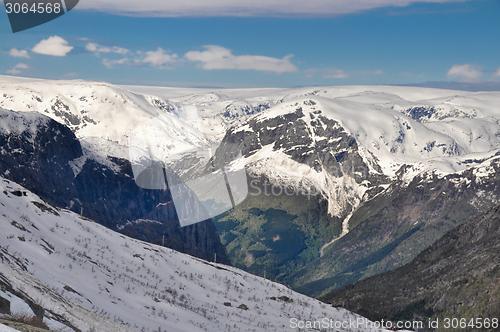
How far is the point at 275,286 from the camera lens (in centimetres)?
5131

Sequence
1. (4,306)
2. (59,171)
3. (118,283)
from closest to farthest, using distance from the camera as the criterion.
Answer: (4,306), (118,283), (59,171)

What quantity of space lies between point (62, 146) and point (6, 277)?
174m

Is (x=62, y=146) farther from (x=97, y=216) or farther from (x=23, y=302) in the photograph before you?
(x=23, y=302)

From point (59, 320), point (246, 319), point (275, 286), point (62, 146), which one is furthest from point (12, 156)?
point (59, 320)

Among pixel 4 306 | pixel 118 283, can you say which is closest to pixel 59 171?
pixel 118 283

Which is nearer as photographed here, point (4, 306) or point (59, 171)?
point (4, 306)

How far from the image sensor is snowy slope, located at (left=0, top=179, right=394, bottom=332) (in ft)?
77.9

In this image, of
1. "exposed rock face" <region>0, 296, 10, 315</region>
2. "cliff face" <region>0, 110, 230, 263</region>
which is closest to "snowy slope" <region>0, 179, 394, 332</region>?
"exposed rock face" <region>0, 296, 10, 315</region>

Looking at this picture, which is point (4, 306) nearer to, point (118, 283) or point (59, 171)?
point (118, 283)

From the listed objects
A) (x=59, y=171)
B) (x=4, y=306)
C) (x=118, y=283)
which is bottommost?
(x=59, y=171)

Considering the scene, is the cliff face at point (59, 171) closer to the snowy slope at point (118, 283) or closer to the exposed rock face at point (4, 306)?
the snowy slope at point (118, 283)

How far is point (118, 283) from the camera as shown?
104 feet

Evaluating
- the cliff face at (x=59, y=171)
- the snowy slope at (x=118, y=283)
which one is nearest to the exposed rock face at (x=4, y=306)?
the snowy slope at (x=118, y=283)

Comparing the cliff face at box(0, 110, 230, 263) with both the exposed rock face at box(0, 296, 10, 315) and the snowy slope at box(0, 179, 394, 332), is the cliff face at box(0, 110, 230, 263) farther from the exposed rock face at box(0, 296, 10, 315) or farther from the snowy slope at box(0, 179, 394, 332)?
the exposed rock face at box(0, 296, 10, 315)
